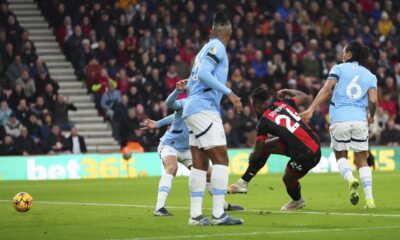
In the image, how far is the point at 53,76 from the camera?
106 ft

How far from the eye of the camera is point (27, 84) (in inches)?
1152

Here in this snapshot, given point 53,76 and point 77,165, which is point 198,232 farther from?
point 53,76

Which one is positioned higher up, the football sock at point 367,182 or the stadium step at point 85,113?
the stadium step at point 85,113

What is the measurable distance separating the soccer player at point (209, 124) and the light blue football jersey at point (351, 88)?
3.03 m

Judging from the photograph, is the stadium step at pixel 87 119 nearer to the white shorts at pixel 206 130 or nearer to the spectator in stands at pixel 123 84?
the spectator in stands at pixel 123 84

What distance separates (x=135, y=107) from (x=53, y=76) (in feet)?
12.5

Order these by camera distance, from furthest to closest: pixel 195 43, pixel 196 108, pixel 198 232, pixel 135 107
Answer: pixel 195 43, pixel 135 107, pixel 196 108, pixel 198 232

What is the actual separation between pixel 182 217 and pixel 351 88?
3279mm

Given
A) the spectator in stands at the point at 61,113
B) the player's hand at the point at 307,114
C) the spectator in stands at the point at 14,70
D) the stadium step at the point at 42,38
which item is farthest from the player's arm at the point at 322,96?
the stadium step at the point at 42,38

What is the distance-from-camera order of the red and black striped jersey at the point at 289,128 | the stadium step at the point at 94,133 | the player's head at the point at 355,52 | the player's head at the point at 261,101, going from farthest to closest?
the stadium step at the point at 94,133
the player's head at the point at 355,52
the player's head at the point at 261,101
the red and black striped jersey at the point at 289,128

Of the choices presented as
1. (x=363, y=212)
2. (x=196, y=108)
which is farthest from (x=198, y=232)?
(x=363, y=212)

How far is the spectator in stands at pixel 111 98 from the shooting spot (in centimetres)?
3029

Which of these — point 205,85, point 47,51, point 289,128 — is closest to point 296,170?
point 289,128

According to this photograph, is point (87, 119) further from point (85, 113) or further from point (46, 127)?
point (46, 127)
